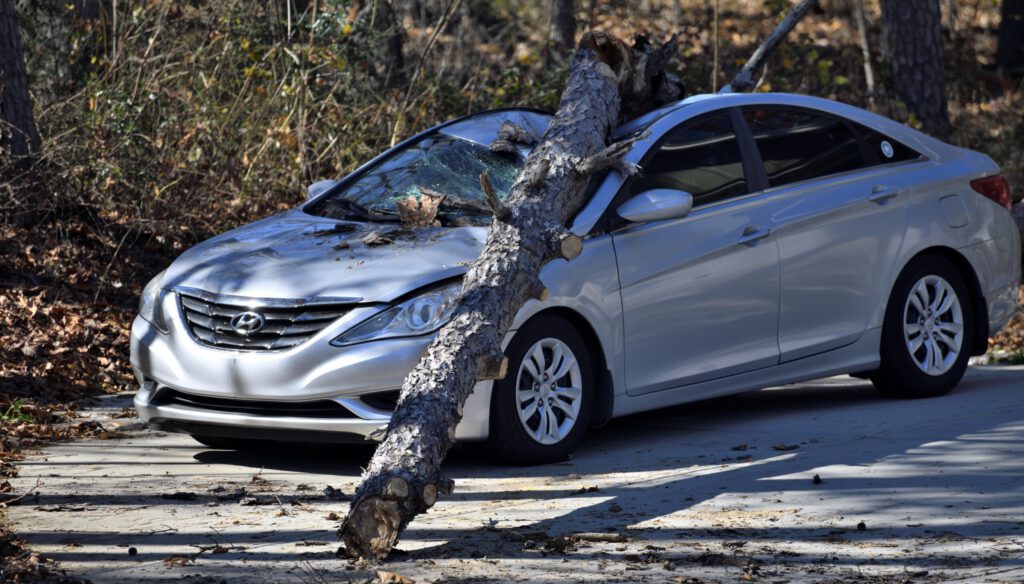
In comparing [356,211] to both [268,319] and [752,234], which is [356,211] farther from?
[752,234]

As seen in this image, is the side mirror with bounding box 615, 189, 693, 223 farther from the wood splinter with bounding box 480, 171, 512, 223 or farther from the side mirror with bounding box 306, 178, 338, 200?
the side mirror with bounding box 306, 178, 338, 200

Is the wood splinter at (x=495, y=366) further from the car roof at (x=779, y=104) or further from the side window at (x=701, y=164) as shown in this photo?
the car roof at (x=779, y=104)

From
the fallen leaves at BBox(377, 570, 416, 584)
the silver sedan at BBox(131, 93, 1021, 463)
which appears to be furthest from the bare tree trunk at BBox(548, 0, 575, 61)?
the fallen leaves at BBox(377, 570, 416, 584)

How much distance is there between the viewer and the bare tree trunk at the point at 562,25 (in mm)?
17281

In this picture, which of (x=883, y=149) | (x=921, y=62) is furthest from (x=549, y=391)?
(x=921, y=62)

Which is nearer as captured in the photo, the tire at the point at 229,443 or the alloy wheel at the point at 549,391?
the alloy wheel at the point at 549,391

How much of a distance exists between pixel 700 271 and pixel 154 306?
2851 mm

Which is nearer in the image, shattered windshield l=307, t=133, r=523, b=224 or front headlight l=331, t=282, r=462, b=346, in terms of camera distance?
front headlight l=331, t=282, r=462, b=346

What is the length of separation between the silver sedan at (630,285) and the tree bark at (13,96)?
11.5 feet

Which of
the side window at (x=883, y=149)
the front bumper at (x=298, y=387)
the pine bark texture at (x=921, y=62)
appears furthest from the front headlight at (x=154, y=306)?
the pine bark texture at (x=921, y=62)

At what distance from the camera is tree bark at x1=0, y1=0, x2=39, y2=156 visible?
10.3 m

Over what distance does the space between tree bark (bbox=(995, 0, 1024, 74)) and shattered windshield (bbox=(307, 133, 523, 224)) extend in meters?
18.1

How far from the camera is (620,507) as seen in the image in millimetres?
5930

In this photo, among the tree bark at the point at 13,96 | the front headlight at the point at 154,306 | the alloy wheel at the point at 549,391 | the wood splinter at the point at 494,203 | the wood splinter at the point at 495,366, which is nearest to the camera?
the wood splinter at the point at 495,366
